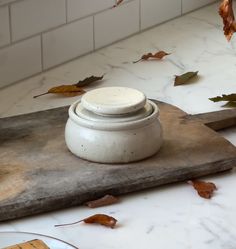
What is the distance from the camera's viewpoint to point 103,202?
3.38 ft

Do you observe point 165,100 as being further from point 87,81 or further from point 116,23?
point 116,23

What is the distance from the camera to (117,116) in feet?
3.58

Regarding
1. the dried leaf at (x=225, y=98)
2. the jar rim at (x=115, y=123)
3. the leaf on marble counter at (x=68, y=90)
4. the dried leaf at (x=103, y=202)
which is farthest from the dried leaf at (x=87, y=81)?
the dried leaf at (x=103, y=202)

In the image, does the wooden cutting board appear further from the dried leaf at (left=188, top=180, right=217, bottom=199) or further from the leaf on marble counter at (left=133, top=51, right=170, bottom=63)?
the leaf on marble counter at (left=133, top=51, right=170, bottom=63)

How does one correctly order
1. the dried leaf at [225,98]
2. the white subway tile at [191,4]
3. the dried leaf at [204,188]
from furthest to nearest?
the white subway tile at [191,4] < the dried leaf at [225,98] < the dried leaf at [204,188]

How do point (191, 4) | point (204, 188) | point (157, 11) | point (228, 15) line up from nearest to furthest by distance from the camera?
1. point (228, 15)
2. point (204, 188)
3. point (157, 11)
4. point (191, 4)

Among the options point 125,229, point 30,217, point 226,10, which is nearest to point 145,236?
point 125,229

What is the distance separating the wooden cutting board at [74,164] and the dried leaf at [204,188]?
13 mm

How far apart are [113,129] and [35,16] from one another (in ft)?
1.44

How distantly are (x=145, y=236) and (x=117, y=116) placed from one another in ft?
0.60

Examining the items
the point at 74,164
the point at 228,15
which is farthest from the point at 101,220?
the point at 228,15

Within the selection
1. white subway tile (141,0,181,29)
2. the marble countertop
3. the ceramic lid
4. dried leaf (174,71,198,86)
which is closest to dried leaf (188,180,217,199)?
the marble countertop

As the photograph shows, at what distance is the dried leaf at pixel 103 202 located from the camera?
1.02m

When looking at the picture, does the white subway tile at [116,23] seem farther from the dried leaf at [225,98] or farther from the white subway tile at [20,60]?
the dried leaf at [225,98]
